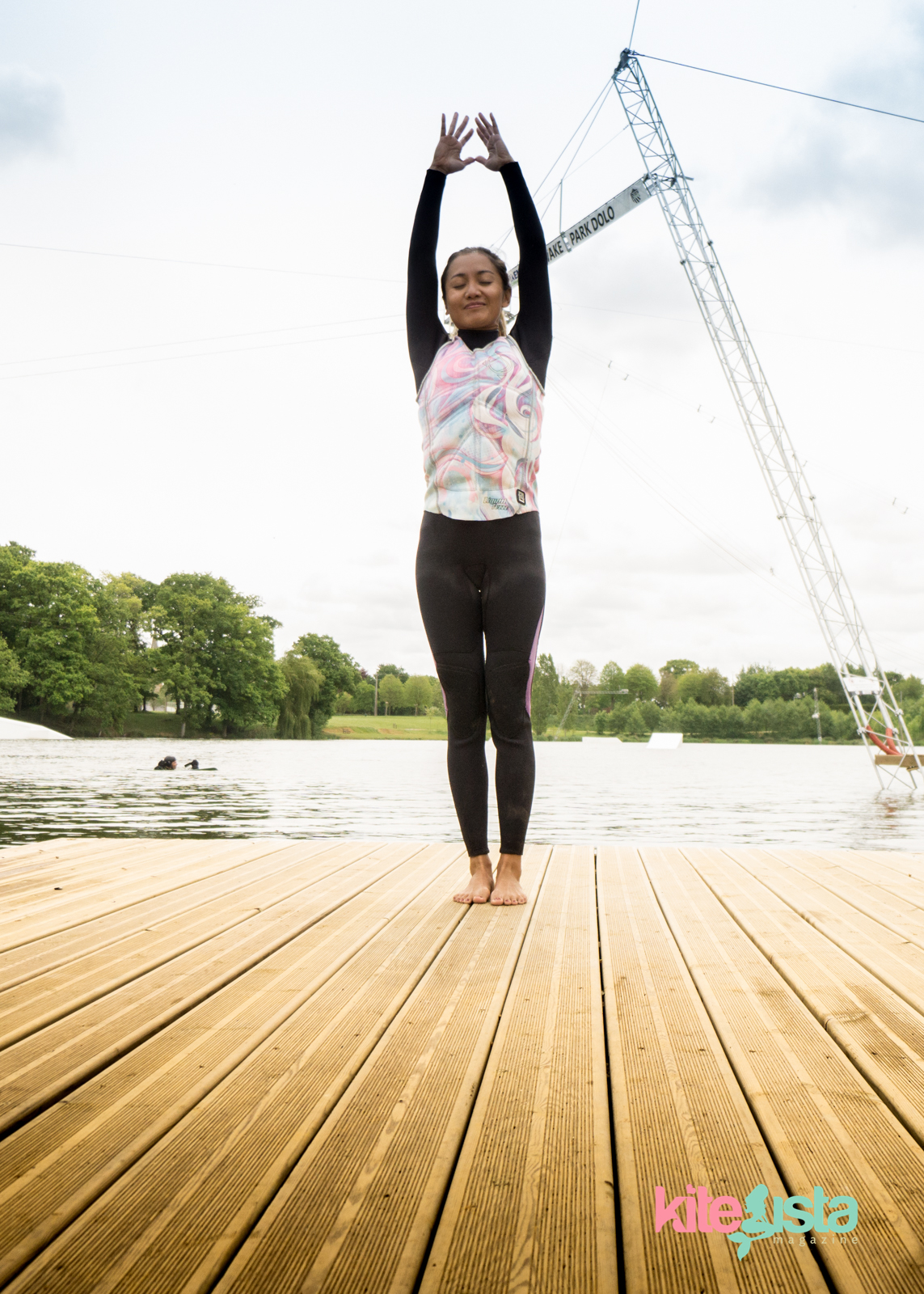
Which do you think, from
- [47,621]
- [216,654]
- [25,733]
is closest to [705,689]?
[216,654]

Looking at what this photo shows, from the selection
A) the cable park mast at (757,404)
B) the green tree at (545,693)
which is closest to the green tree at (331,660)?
the green tree at (545,693)

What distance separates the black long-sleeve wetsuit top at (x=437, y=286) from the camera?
2.11 m

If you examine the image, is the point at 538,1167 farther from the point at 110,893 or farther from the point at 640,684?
the point at 640,684

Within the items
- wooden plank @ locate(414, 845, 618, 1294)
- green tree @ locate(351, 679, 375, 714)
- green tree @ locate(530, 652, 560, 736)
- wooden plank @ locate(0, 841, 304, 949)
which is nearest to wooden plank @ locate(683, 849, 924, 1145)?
wooden plank @ locate(414, 845, 618, 1294)

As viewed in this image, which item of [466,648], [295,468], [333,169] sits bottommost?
[466,648]

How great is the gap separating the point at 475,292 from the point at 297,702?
45802 millimetres

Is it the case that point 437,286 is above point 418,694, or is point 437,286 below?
below

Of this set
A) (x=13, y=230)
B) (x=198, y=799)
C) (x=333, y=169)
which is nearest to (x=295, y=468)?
(x=13, y=230)

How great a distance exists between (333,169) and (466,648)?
26.1 metres

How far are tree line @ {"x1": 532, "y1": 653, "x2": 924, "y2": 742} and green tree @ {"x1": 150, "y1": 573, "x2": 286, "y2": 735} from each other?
1704 centimetres

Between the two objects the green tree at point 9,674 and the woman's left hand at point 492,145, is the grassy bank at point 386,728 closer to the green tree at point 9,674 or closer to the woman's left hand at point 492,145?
the green tree at point 9,674

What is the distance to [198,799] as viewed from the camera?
9.38 meters

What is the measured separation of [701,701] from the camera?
→ 75.3m

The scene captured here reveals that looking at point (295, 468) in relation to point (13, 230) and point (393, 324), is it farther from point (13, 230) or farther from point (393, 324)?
point (393, 324)
